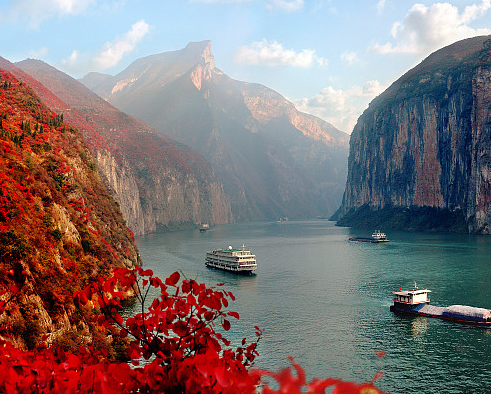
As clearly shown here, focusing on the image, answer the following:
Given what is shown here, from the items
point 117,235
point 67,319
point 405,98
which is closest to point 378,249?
point 117,235

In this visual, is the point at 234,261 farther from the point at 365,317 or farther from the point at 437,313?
the point at 437,313

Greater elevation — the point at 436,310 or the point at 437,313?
the point at 436,310

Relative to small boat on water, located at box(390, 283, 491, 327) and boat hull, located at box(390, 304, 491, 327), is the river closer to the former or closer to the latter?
boat hull, located at box(390, 304, 491, 327)

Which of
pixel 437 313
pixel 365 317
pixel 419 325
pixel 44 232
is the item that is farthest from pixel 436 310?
pixel 44 232

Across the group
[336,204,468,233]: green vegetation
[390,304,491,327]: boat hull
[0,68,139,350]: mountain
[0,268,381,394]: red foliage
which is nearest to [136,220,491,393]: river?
[390,304,491,327]: boat hull

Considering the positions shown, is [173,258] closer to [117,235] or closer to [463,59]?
[117,235]

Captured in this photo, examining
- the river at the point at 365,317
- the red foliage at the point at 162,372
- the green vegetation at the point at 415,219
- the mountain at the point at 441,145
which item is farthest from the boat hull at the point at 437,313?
the green vegetation at the point at 415,219

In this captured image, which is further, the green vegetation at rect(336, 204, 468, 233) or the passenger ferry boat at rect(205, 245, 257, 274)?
the green vegetation at rect(336, 204, 468, 233)
